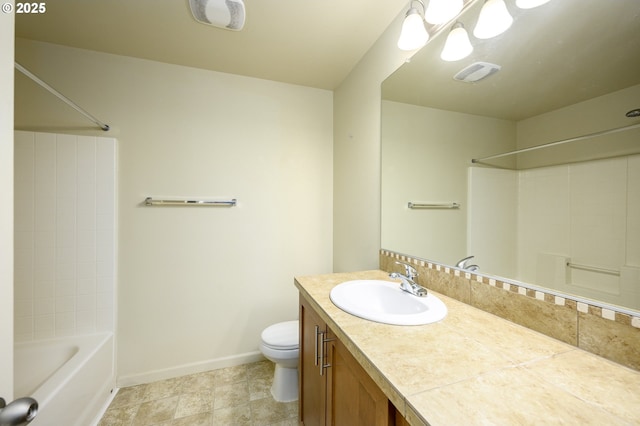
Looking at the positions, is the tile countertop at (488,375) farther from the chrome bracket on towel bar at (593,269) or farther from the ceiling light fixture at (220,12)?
the ceiling light fixture at (220,12)

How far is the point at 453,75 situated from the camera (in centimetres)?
116

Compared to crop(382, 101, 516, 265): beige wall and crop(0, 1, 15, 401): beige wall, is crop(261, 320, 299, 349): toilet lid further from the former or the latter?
crop(0, 1, 15, 401): beige wall

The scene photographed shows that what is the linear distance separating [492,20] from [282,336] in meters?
1.91

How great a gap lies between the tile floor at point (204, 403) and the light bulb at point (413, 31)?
7.04 ft

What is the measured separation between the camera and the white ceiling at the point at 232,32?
4.44 feet

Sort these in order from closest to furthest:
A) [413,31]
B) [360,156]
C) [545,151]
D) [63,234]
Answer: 1. [545,151]
2. [413,31]
3. [63,234]
4. [360,156]

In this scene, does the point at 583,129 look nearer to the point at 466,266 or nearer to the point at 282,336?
the point at 466,266

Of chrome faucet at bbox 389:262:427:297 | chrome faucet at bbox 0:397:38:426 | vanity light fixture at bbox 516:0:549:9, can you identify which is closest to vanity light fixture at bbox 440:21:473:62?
vanity light fixture at bbox 516:0:549:9

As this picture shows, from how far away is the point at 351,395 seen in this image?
0.77m

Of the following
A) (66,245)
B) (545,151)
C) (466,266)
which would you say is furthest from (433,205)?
(66,245)

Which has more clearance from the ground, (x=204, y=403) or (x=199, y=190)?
(x=199, y=190)

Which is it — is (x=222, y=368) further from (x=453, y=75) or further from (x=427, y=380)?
(x=453, y=75)

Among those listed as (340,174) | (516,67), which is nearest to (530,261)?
(516,67)

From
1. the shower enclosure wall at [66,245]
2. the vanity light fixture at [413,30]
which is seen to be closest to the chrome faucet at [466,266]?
the vanity light fixture at [413,30]
